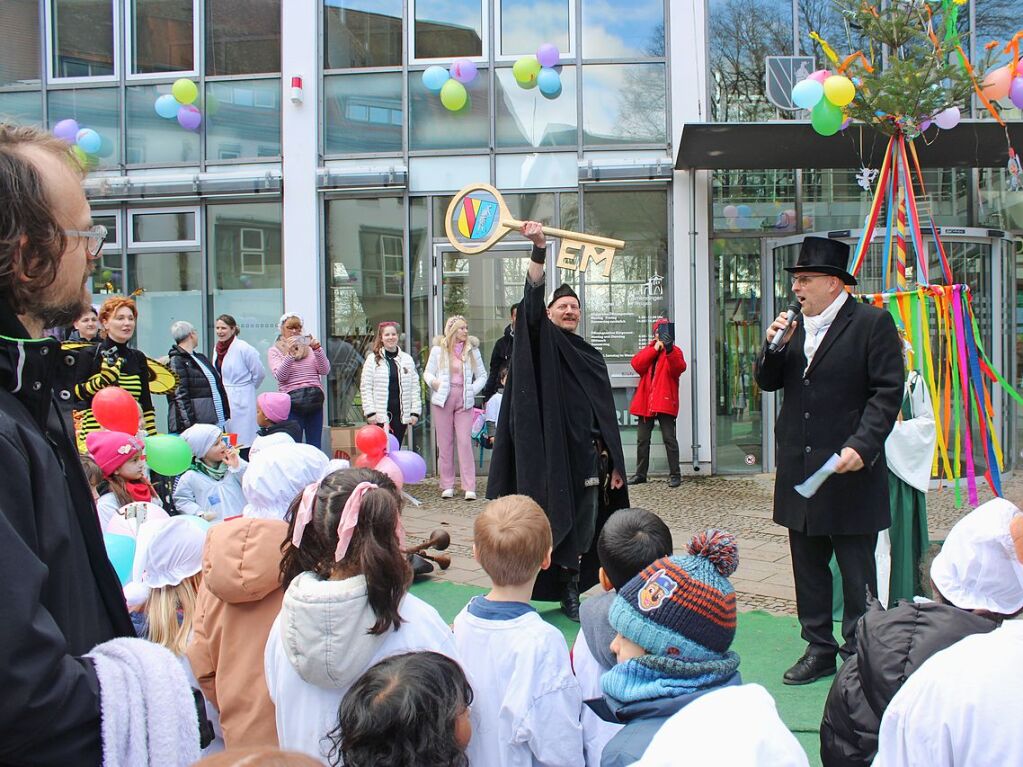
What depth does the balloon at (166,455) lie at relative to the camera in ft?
15.2

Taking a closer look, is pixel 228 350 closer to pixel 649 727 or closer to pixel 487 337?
pixel 487 337

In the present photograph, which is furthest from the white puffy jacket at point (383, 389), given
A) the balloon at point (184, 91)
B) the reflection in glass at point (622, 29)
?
the reflection in glass at point (622, 29)

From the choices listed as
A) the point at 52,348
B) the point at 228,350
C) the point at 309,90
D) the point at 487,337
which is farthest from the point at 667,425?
the point at 52,348

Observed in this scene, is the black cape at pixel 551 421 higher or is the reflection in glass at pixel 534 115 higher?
the reflection in glass at pixel 534 115

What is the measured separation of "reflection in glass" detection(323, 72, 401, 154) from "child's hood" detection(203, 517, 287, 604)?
905cm

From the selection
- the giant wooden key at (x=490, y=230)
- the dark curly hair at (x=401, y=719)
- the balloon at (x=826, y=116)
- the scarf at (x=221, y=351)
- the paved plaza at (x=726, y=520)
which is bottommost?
the paved plaza at (x=726, y=520)

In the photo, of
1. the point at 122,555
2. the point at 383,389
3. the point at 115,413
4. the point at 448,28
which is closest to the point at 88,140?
the point at 448,28

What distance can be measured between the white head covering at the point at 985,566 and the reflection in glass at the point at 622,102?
8.89 m

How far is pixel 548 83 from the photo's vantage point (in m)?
10.4

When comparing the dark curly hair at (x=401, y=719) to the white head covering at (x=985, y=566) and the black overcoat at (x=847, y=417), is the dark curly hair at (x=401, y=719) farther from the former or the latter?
the black overcoat at (x=847, y=417)

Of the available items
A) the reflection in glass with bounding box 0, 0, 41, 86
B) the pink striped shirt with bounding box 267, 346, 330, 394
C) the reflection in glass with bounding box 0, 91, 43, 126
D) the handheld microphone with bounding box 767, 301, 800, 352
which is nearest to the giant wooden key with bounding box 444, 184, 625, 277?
the handheld microphone with bounding box 767, 301, 800, 352

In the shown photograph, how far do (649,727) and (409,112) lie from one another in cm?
1007

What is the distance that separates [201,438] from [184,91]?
733 cm

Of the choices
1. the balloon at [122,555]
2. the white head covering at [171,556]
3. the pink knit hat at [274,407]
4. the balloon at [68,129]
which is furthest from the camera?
the balloon at [68,129]
